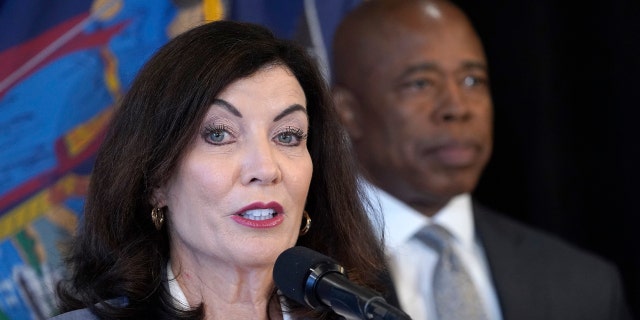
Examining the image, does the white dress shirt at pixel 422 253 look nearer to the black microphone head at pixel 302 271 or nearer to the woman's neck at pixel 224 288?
the woman's neck at pixel 224 288

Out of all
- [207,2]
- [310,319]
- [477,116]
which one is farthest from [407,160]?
[310,319]

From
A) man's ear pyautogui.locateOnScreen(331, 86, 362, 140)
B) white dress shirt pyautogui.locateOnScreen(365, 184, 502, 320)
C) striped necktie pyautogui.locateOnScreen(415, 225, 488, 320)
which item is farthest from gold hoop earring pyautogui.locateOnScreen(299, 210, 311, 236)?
man's ear pyautogui.locateOnScreen(331, 86, 362, 140)

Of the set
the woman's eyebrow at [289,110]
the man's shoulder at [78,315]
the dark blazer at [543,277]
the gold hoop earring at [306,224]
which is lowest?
the dark blazer at [543,277]

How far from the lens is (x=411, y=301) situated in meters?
3.12

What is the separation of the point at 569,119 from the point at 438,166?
83 cm

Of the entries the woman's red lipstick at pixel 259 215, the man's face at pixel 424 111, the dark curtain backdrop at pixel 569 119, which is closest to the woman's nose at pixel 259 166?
the woman's red lipstick at pixel 259 215

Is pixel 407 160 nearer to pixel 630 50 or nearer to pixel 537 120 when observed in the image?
pixel 537 120

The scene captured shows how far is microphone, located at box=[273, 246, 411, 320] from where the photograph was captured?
177 centimetres

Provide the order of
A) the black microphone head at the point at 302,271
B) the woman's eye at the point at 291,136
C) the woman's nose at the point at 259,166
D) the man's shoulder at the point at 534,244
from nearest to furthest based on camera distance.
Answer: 1. the black microphone head at the point at 302,271
2. the woman's nose at the point at 259,166
3. the woman's eye at the point at 291,136
4. the man's shoulder at the point at 534,244

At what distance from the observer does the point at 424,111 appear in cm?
322

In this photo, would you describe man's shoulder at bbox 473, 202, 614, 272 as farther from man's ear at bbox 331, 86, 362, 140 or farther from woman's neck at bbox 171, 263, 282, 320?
woman's neck at bbox 171, 263, 282, 320

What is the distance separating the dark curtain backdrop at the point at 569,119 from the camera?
3746 mm

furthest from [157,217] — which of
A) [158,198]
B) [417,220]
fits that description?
[417,220]

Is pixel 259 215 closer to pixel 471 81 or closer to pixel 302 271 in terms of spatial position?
pixel 302 271
